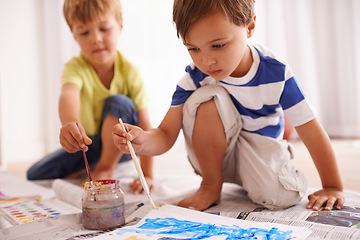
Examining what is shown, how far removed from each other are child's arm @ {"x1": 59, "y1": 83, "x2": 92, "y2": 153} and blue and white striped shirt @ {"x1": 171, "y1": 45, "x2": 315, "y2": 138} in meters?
0.28

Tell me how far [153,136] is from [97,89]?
0.51 metres

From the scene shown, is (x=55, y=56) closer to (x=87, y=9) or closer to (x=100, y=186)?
(x=87, y=9)

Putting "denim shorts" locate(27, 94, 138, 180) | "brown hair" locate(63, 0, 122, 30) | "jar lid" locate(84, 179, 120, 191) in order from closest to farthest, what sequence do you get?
"jar lid" locate(84, 179, 120, 191)
"brown hair" locate(63, 0, 122, 30)
"denim shorts" locate(27, 94, 138, 180)

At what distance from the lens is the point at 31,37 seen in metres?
2.46

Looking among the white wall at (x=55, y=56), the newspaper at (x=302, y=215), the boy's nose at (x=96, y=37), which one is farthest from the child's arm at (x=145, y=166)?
the white wall at (x=55, y=56)

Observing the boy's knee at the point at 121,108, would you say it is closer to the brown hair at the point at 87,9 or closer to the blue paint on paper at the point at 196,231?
the brown hair at the point at 87,9

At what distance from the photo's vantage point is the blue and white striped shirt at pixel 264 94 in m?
0.98

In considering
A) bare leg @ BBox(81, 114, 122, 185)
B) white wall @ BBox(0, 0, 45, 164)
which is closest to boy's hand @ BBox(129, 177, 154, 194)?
bare leg @ BBox(81, 114, 122, 185)

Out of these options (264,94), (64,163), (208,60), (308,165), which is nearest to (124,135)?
(208,60)

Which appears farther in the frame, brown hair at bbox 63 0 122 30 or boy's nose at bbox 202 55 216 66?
brown hair at bbox 63 0 122 30

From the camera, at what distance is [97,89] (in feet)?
4.59

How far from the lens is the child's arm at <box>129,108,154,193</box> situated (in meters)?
1.20

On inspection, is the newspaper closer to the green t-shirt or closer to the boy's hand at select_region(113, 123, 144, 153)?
the boy's hand at select_region(113, 123, 144, 153)

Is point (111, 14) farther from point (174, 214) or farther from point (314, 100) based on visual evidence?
point (314, 100)
